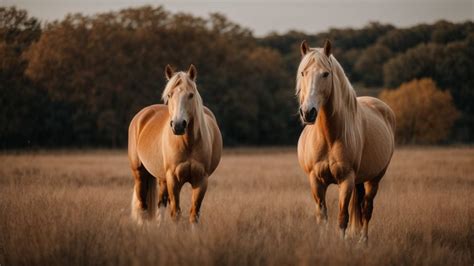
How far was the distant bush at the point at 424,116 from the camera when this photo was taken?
3147 cm

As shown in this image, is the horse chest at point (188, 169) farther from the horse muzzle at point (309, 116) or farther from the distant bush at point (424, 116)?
the distant bush at point (424, 116)

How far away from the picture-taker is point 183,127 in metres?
5.68

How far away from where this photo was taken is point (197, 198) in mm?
6156

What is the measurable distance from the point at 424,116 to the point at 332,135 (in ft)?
93.9

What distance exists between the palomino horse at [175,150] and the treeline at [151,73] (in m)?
16.4

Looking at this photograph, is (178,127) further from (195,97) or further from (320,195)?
(320,195)

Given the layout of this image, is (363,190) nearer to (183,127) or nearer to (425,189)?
(183,127)

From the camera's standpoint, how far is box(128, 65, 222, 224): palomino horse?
6.03m

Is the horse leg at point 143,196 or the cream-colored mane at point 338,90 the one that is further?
the horse leg at point 143,196

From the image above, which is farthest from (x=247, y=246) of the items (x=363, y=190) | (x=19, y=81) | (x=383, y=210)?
(x=19, y=81)

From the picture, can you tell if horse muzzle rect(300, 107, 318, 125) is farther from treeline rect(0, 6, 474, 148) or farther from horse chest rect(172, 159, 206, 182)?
treeline rect(0, 6, 474, 148)

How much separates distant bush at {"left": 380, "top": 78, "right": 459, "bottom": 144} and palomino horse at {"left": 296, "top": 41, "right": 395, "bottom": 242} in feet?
86.0

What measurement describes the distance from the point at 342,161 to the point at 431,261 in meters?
1.41

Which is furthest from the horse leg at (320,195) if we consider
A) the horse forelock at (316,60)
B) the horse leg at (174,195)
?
the horse leg at (174,195)
